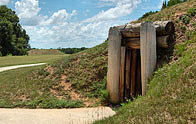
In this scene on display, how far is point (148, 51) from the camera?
6.70m

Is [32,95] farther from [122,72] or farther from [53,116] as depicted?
[122,72]

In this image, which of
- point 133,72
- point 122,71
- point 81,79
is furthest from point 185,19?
point 81,79

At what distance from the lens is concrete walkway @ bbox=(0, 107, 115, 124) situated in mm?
5871

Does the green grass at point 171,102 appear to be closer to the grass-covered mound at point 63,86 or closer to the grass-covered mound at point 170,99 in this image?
the grass-covered mound at point 170,99

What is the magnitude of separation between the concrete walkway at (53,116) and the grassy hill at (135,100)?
730 millimetres

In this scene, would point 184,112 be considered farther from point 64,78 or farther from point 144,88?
point 64,78

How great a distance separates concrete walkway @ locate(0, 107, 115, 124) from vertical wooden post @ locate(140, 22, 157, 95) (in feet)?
5.50

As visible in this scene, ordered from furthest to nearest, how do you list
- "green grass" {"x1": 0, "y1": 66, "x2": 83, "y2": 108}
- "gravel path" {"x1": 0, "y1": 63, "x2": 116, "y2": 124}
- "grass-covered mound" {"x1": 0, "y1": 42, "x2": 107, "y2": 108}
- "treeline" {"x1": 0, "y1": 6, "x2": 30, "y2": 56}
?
"treeline" {"x1": 0, "y1": 6, "x2": 30, "y2": 56} < "grass-covered mound" {"x1": 0, "y1": 42, "x2": 107, "y2": 108} < "green grass" {"x1": 0, "y1": 66, "x2": 83, "y2": 108} < "gravel path" {"x1": 0, "y1": 63, "x2": 116, "y2": 124}

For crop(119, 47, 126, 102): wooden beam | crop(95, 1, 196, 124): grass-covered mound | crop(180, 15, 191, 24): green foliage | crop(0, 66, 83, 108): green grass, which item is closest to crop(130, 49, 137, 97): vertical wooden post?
crop(119, 47, 126, 102): wooden beam

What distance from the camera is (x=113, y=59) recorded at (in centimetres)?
775

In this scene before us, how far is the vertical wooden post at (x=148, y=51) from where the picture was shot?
666 cm

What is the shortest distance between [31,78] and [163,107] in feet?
27.6

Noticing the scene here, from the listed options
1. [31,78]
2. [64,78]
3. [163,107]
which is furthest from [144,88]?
[31,78]

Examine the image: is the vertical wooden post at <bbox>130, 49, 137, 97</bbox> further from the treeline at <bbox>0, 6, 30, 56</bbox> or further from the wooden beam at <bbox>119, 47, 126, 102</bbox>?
the treeline at <bbox>0, 6, 30, 56</bbox>
